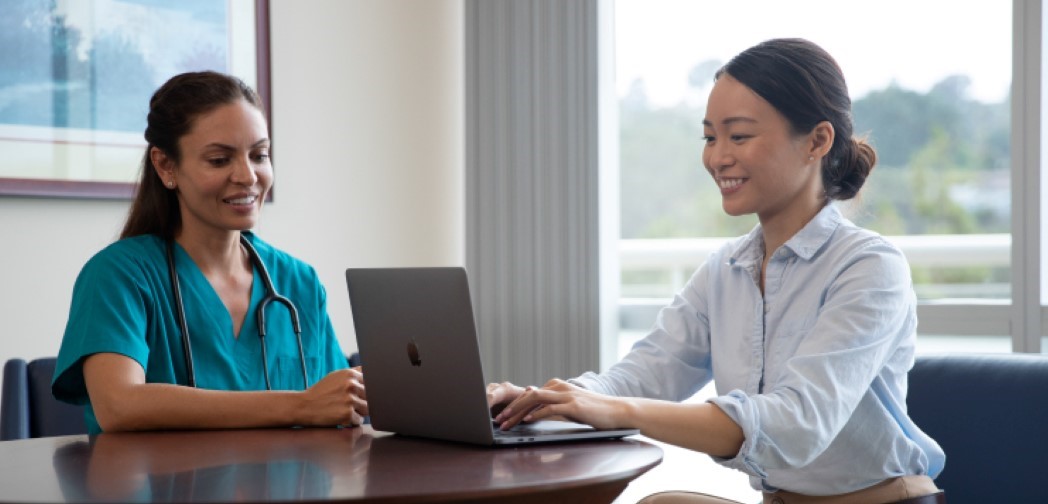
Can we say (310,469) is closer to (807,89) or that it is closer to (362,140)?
(807,89)

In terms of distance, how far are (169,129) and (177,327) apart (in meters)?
0.37

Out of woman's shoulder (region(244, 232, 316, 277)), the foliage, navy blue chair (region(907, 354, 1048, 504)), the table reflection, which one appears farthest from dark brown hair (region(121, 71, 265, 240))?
the foliage

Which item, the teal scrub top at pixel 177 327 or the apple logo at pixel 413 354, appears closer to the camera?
the apple logo at pixel 413 354

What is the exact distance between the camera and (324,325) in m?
2.25

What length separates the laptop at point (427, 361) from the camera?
149 cm

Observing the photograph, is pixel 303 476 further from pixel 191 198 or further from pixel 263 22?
pixel 263 22

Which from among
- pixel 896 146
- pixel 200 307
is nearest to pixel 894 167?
pixel 896 146

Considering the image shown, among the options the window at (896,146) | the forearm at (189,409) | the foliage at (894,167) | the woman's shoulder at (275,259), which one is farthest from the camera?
the foliage at (894,167)

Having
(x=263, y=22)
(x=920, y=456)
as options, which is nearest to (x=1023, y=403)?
(x=920, y=456)

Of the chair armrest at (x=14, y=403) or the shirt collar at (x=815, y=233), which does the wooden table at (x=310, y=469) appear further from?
the chair armrest at (x=14, y=403)

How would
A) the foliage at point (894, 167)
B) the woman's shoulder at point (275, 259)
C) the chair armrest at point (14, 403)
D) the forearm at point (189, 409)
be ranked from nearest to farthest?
the forearm at point (189, 409)
the woman's shoulder at point (275, 259)
the chair armrest at point (14, 403)
the foliage at point (894, 167)

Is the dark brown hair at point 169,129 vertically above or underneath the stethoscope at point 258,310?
above

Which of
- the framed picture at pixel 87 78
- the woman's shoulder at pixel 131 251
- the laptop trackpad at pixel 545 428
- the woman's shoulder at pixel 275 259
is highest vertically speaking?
the framed picture at pixel 87 78

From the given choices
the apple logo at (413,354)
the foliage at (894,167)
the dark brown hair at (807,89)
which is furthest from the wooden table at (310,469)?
the foliage at (894,167)
